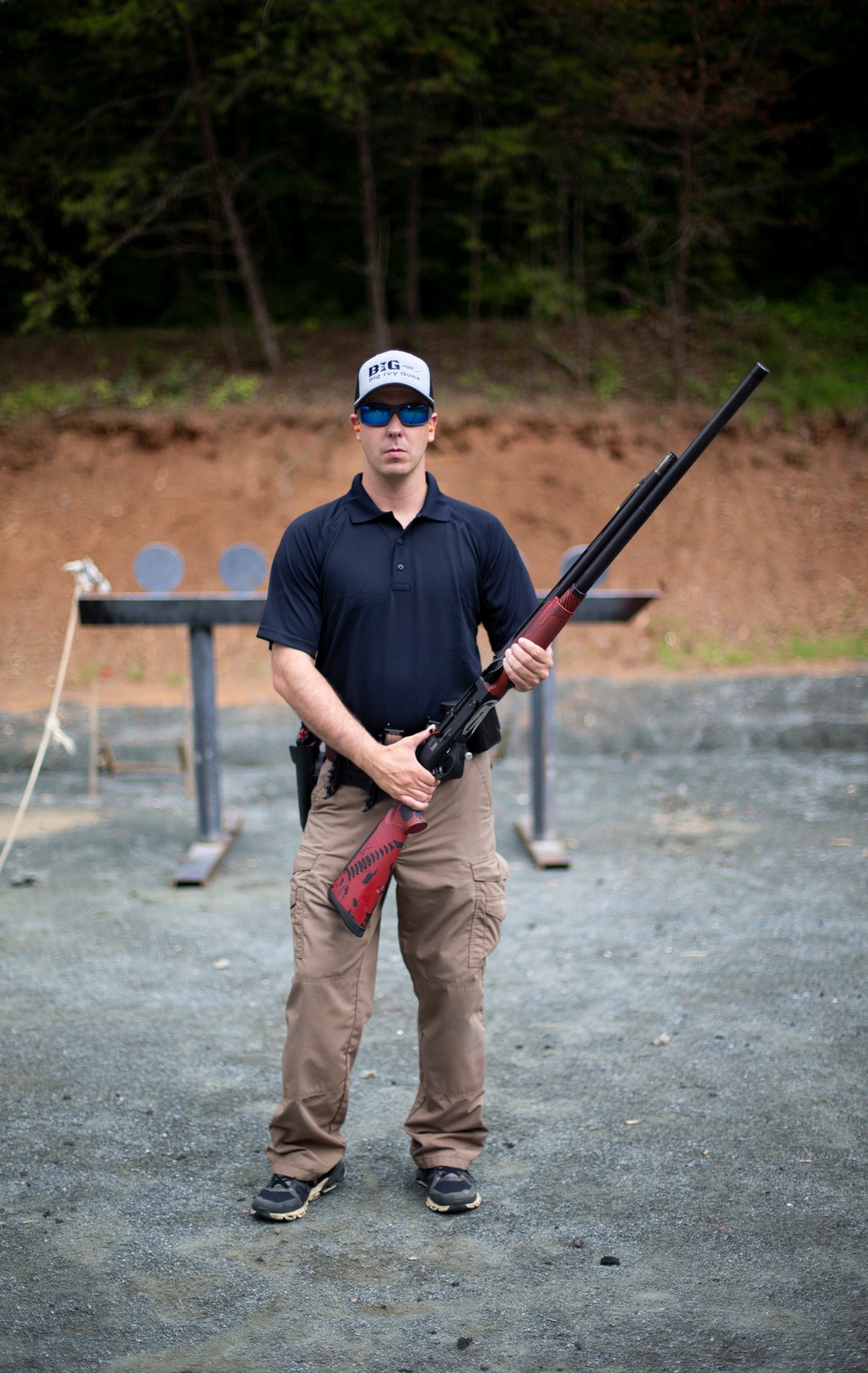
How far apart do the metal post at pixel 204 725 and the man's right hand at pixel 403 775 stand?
3942 mm

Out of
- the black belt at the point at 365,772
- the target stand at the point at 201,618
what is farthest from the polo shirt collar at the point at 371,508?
the target stand at the point at 201,618

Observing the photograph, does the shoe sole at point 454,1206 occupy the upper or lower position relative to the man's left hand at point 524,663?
lower

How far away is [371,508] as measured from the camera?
3137 mm

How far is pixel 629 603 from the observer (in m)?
6.63

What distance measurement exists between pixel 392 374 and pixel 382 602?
0.62 metres

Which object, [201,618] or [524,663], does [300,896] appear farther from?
[201,618]

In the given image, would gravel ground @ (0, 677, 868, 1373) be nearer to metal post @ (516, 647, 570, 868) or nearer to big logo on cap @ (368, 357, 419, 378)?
metal post @ (516, 647, 570, 868)

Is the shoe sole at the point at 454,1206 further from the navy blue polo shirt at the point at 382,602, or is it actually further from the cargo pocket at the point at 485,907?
the navy blue polo shirt at the point at 382,602

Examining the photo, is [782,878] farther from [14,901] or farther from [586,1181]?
[14,901]

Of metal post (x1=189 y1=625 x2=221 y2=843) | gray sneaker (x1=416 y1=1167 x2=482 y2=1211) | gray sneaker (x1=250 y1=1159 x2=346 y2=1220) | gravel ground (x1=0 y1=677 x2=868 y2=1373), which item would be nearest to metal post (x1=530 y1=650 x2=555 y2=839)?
gravel ground (x1=0 y1=677 x2=868 y2=1373)

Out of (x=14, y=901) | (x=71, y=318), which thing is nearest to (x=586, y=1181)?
(x=14, y=901)

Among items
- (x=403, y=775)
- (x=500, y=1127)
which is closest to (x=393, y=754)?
(x=403, y=775)

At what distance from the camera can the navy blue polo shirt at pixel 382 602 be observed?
10.1 ft

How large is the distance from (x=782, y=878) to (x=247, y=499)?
837cm
